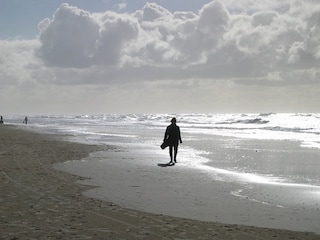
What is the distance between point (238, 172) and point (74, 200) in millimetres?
7549

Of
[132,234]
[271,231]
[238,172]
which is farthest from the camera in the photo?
[238,172]

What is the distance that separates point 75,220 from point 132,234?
1.34 metres

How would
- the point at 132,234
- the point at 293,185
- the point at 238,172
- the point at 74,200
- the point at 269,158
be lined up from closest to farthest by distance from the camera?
the point at 132,234
the point at 74,200
the point at 293,185
the point at 238,172
the point at 269,158

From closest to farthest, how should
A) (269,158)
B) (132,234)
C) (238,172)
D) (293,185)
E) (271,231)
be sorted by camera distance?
1. (132,234)
2. (271,231)
3. (293,185)
4. (238,172)
5. (269,158)

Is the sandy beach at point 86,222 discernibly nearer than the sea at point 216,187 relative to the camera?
Yes

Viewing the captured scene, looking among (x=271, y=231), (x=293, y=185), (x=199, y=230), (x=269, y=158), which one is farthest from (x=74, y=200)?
(x=269, y=158)

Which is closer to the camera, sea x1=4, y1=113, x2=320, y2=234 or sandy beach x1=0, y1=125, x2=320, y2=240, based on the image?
sandy beach x1=0, y1=125, x2=320, y2=240

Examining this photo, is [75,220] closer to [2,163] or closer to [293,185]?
[293,185]

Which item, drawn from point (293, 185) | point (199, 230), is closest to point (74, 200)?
point (199, 230)

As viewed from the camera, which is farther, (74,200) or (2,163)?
(2,163)

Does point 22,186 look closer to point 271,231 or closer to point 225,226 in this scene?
point 225,226

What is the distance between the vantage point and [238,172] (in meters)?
14.8

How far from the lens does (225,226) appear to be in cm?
747

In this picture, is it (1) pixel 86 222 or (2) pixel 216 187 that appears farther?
(2) pixel 216 187
